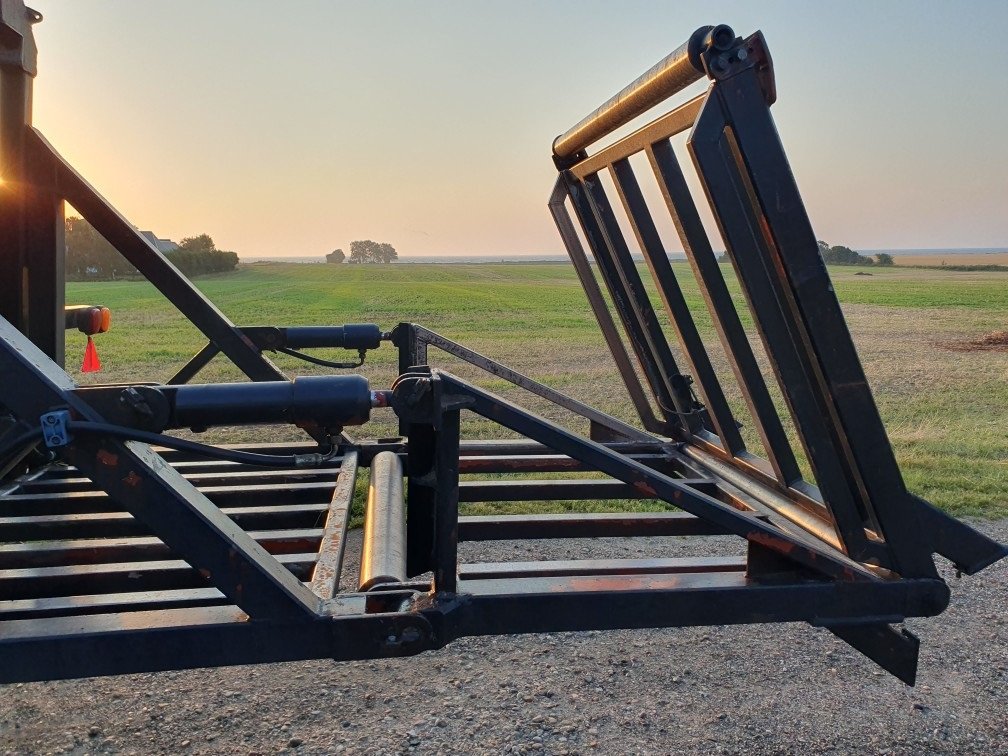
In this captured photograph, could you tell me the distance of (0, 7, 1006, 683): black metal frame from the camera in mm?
1706

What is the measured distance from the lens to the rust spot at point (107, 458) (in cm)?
167

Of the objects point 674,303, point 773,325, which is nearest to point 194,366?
point 674,303

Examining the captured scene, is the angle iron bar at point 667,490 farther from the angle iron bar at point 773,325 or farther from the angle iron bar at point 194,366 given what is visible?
the angle iron bar at point 194,366

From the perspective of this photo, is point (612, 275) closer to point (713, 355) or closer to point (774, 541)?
point (774, 541)

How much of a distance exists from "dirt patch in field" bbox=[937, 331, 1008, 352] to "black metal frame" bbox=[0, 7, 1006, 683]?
1559 cm

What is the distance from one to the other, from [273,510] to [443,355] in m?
12.8

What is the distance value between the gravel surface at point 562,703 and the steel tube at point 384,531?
0.82 m

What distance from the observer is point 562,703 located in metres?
2.94

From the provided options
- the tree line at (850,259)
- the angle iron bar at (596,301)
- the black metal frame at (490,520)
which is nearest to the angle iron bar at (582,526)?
the black metal frame at (490,520)

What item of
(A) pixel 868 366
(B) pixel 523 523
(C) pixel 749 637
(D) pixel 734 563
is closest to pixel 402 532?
(B) pixel 523 523

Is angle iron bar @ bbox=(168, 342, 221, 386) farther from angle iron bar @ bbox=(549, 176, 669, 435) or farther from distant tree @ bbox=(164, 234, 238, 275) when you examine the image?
distant tree @ bbox=(164, 234, 238, 275)

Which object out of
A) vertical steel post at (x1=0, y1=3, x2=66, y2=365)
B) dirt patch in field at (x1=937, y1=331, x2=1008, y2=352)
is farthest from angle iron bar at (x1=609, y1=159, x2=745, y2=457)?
dirt patch in field at (x1=937, y1=331, x2=1008, y2=352)

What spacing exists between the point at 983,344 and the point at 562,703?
682 inches

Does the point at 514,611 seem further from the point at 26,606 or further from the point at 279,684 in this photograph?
the point at 279,684
